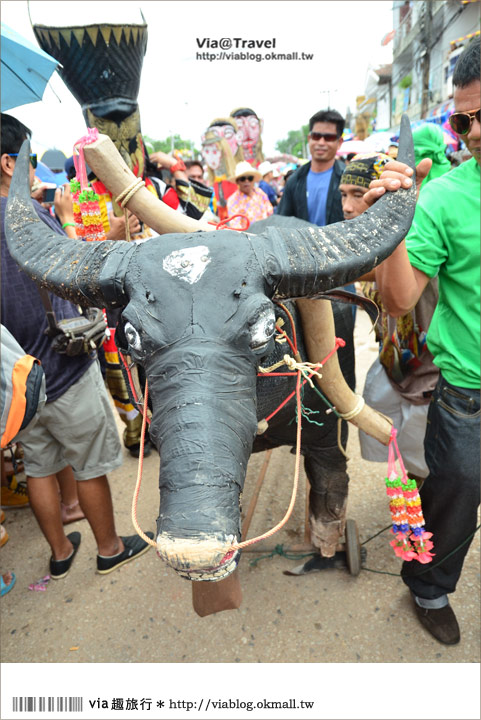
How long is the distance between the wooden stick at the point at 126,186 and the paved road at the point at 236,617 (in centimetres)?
213

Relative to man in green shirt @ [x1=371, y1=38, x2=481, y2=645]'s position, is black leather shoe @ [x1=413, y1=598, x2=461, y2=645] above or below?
below

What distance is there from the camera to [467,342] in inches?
70.7

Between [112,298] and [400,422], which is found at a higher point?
[112,298]

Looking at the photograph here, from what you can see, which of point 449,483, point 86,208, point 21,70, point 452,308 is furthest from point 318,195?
point 449,483

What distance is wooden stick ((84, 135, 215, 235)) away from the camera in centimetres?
154

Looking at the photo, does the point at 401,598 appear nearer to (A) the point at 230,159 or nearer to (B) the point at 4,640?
(B) the point at 4,640

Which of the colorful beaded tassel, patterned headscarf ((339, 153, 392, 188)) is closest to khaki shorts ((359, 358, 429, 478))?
the colorful beaded tassel

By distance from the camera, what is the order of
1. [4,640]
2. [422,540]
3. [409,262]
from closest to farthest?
[409,262]
[422,540]
[4,640]

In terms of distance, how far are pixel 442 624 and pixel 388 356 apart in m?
1.47

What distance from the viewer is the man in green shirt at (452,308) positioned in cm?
167

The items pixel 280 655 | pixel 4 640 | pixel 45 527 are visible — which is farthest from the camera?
pixel 45 527

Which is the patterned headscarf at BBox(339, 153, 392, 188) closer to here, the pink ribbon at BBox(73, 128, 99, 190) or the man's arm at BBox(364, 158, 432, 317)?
the man's arm at BBox(364, 158, 432, 317)

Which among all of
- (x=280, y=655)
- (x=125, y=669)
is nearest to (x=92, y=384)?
(x=125, y=669)

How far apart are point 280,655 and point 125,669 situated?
1.07m
